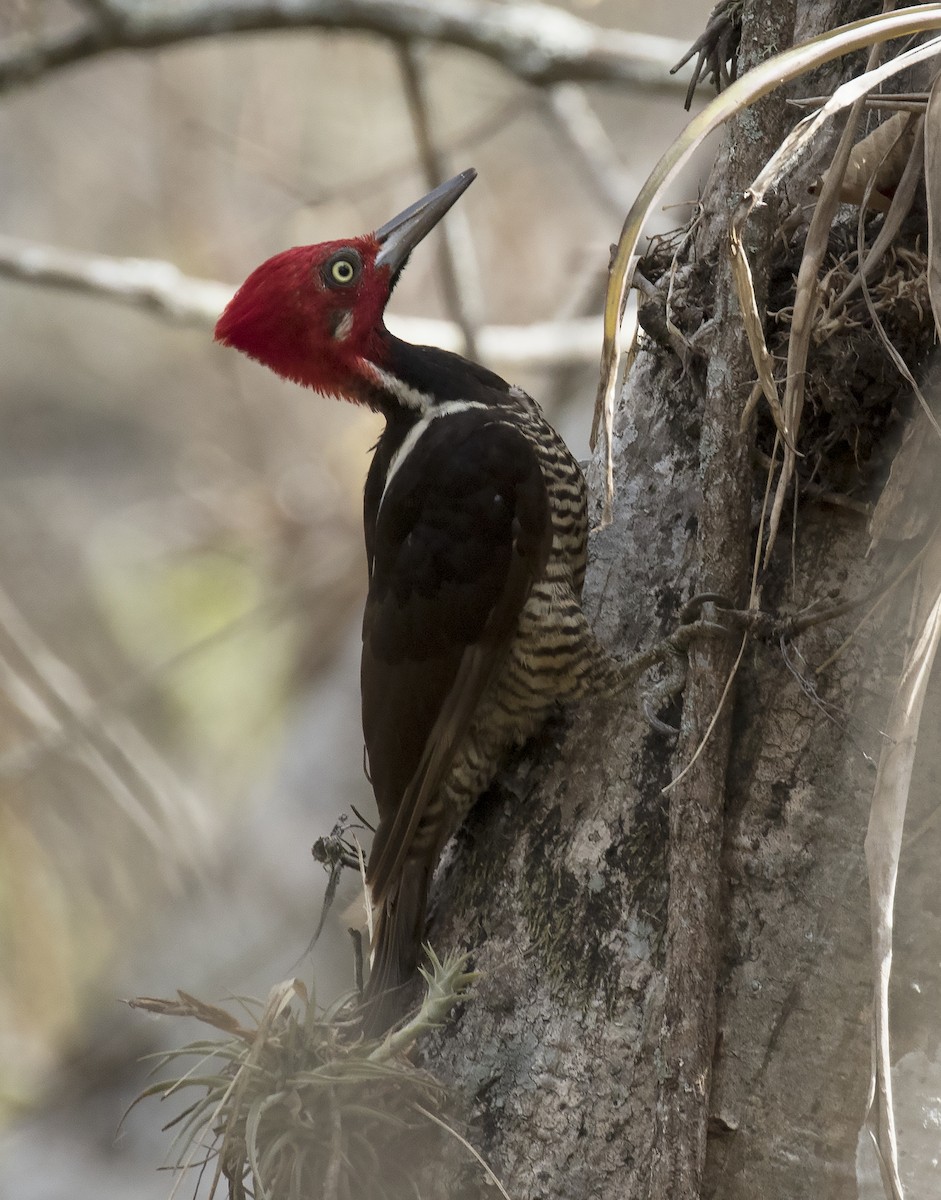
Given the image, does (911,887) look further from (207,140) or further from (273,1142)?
(207,140)

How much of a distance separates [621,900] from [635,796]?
0.16 m

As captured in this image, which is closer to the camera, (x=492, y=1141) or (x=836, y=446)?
(x=492, y=1141)

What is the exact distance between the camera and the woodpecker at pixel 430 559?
7.68 ft

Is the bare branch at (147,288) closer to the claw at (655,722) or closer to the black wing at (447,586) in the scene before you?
the black wing at (447,586)

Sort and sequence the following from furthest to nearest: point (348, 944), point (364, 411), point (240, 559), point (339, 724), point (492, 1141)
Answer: point (364, 411) → point (240, 559) → point (339, 724) → point (348, 944) → point (492, 1141)

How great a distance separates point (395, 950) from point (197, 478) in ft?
17.3

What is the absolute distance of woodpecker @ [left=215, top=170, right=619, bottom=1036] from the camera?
2.34m

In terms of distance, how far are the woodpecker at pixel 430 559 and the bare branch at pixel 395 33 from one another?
1.78 meters

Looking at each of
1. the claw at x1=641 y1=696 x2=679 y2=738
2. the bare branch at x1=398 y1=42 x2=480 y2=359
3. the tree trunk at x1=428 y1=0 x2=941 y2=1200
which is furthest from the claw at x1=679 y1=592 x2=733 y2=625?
the bare branch at x1=398 y1=42 x2=480 y2=359

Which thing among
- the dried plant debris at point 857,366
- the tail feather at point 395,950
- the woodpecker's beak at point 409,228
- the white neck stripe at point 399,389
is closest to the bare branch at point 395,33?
the woodpecker's beak at point 409,228

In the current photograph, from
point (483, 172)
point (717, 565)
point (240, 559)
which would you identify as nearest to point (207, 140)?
point (483, 172)

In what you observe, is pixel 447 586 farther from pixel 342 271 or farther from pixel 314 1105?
pixel 314 1105

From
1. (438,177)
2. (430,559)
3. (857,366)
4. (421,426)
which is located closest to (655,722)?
(857,366)

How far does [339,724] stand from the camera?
4809 millimetres
